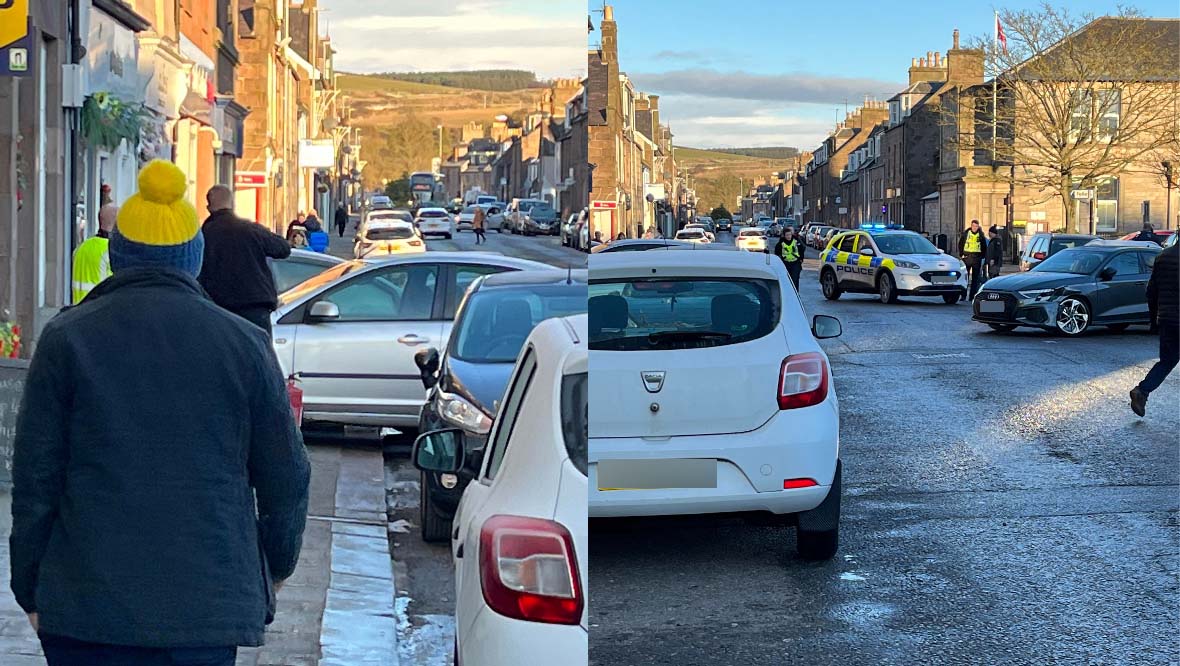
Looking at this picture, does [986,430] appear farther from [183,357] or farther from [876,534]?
[183,357]

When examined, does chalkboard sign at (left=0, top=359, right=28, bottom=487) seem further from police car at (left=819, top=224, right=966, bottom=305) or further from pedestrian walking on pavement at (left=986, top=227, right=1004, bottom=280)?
pedestrian walking on pavement at (left=986, top=227, right=1004, bottom=280)

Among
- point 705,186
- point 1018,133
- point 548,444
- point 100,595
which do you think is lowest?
point 100,595

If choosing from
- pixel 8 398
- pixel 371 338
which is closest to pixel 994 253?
pixel 371 338

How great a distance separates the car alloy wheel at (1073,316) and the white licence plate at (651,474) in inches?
534

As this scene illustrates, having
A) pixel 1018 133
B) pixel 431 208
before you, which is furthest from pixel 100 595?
pixel 1018 133

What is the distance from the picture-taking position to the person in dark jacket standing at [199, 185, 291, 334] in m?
8.50

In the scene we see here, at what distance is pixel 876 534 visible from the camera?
6449 millimetres

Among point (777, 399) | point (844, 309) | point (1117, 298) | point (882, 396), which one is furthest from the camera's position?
point (844, 309)

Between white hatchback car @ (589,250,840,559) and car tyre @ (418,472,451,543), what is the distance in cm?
158

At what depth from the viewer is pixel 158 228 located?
2619 millimetres

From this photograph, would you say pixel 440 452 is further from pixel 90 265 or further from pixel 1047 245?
pixel 1047 245

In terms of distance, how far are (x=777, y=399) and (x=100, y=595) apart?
3.17 metres

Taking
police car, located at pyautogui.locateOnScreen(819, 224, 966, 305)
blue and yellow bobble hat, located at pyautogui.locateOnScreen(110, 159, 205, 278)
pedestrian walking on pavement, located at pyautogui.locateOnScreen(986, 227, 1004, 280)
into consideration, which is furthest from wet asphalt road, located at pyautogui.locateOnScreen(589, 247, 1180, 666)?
pedestrian walking on pavement, located at pyautogui.locateOnScreen(986, 227, 1004, 280)

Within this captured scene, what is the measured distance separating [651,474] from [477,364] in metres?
1.70
